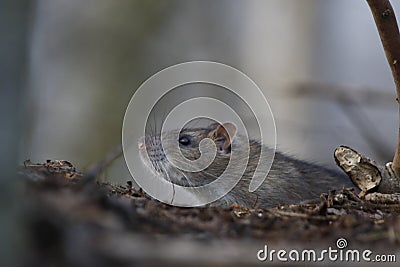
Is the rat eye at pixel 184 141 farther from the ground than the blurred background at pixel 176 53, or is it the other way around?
the blurred background at pixel 176 53

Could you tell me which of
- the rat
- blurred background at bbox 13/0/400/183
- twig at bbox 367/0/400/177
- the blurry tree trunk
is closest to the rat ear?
the rat

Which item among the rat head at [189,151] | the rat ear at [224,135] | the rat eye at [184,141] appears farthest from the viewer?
the rat ear at [224,135]

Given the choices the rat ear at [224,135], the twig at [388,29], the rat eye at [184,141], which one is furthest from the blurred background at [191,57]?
the twig at [388,29]

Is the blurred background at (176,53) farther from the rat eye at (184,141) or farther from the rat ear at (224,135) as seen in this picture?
the rat eye at (184,141)

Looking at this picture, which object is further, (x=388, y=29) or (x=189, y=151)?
(x=189, y=151)

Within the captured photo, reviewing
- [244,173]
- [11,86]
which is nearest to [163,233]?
[11,86]

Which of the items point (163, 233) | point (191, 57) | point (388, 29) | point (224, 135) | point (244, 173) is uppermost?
point (191, 57)

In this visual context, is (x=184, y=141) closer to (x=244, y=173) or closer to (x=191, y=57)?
(x=244, y=173)
